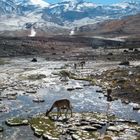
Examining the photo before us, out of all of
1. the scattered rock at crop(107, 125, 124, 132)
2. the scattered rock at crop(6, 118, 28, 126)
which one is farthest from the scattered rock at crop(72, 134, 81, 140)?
the scattered rock at crop(6, 118, 28, 126)

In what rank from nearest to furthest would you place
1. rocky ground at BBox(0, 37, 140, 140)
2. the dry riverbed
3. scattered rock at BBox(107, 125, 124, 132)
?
rocky ground at BBox(0, 37, 140, 140), the dry riverbed, scattered rock at BBox(107, 125, 124, 132)

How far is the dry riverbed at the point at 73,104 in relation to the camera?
37094 millimetres

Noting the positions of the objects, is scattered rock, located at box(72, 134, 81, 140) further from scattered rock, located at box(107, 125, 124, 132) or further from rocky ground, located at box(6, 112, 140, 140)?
scattered rock, located at box(107, 125, 124, 132)

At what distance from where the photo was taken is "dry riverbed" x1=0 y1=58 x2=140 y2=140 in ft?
122

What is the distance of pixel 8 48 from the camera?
145375 mm

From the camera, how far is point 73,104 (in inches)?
1982

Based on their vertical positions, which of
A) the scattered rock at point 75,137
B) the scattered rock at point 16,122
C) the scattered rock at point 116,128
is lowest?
the scattered rock at point 16,122

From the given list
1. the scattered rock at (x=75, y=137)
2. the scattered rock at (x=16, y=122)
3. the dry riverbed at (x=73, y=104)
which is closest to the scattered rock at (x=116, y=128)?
the dry riverbed at (x=73, y=104)

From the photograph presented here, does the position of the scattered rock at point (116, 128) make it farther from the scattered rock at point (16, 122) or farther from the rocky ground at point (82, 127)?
the scattered rock at point (16, 122)

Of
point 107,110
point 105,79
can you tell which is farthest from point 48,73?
point 107,110

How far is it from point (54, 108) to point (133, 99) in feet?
34.3

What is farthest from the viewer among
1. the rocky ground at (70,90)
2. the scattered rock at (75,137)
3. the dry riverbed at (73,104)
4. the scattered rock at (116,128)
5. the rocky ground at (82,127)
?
the scattered rock at (116,128)

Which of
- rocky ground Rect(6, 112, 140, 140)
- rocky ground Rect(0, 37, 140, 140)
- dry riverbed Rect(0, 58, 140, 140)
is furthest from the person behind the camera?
dry riverbed Rect(0, 58, 140, 140)

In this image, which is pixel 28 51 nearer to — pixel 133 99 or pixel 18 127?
pixel 133 99
